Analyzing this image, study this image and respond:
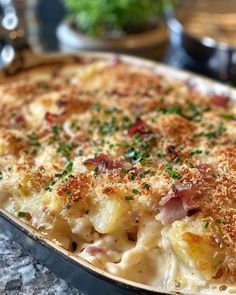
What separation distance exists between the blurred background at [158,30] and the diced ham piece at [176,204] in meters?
1.25

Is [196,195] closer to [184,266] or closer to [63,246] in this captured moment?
[184,266]

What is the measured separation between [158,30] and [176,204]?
5.65ft

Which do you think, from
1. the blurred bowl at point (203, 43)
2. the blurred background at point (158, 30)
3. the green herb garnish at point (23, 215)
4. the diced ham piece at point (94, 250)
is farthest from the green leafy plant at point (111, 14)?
the diced ham piece at point (94, 250)

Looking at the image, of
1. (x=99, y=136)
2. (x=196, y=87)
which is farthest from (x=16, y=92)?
(x=196, y=87)

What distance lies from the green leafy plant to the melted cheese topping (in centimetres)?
75

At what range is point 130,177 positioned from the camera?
5.66ft

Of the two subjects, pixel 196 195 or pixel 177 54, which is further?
pixel 177 54

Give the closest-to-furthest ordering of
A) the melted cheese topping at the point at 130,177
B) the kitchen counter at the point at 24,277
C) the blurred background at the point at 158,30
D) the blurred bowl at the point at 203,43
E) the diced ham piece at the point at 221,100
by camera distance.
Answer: the melted cheese topping at the point at 130,177 → the kitchen counter at the point at 24,277 → the diced ham piece at the point at 221,100 → the blurred bowl at the point at 203,43 → the blurred background at the point at 158,30

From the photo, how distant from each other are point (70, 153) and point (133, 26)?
4.86ft

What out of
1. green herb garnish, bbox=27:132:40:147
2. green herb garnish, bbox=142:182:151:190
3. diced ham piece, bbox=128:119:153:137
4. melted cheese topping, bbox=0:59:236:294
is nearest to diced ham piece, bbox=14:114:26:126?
melted cheese topping, bbox=0:59:236:294

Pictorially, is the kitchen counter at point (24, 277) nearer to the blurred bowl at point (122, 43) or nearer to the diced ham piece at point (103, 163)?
the diced ham piece at point (103, 163)

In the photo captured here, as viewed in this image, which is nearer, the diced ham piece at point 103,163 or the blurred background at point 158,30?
the diced ham piece at point 103,163

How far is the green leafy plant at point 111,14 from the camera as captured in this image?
9.88ft

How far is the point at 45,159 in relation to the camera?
1896 millimetres
